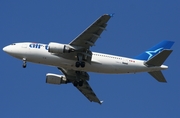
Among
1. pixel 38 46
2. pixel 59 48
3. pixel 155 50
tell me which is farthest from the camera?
pixel 155 50

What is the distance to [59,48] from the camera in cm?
6097

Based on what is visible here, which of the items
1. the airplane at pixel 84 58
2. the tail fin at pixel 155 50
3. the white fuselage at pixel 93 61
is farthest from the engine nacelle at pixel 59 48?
the tail fin at pixel 155 50

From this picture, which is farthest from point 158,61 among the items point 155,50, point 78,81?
point 78,81

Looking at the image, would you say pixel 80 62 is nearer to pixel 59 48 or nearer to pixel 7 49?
pixel 59 48

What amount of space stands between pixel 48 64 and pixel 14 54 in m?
5.48

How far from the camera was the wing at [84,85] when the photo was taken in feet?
227

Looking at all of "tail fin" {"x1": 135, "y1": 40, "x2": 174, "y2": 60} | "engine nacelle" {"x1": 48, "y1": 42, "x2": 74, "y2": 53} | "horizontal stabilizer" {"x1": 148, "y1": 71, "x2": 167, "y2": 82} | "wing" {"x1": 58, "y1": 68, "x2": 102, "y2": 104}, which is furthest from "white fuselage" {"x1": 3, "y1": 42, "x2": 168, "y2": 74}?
"wing" {"x1": 58, "y1": 68, "x2": 102, "y2": 104}

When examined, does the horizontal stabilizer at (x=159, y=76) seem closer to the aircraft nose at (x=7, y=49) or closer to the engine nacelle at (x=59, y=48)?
the engine nacelle at (x=59, y=48)

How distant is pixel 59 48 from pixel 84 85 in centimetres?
1287

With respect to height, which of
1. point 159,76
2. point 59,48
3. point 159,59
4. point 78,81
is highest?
point 59,48

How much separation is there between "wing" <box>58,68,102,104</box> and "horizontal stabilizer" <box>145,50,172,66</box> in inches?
451

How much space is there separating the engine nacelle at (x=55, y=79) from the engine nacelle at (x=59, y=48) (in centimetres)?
982

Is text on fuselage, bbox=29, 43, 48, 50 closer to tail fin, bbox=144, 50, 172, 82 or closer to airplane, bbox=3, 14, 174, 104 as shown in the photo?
airplane, bbox=3, 14, 174, 104

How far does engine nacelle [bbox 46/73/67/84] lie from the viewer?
230 ft
